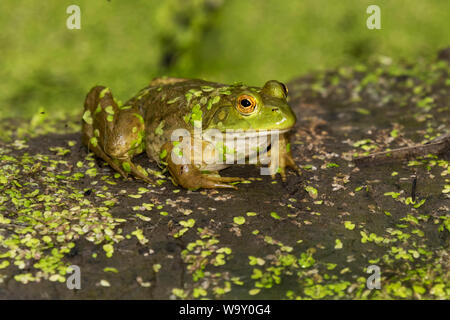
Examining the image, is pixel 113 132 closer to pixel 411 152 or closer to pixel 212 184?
pixel 212 184

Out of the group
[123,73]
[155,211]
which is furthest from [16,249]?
[123,73]

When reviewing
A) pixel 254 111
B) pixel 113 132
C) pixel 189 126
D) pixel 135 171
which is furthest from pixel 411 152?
pixel 113 132

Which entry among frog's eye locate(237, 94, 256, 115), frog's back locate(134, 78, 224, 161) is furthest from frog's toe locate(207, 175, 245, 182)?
frog's eye locate(237, 94, 256, 115)

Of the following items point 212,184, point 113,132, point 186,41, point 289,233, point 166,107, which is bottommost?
point 289,233

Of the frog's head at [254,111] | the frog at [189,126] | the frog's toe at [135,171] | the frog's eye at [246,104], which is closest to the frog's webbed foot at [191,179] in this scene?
the frog at [189,126]

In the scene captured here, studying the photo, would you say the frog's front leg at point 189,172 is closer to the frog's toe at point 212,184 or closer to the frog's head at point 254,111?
the frog's toe at point 212,184

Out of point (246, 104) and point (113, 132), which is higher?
point (246, 104)
